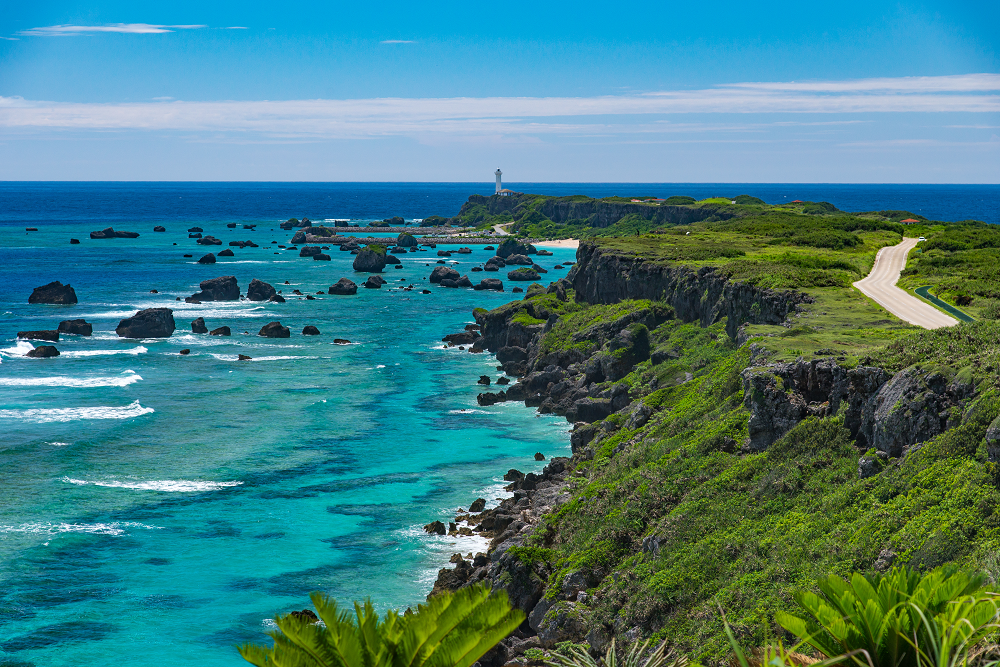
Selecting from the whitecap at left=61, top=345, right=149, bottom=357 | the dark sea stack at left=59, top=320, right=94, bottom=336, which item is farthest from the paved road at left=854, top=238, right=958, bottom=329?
the dark sea stack at left=59, top=320, right=94, bottom=336

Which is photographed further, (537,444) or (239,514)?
(537,444)

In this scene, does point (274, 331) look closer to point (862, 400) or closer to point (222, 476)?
point (222, 476)

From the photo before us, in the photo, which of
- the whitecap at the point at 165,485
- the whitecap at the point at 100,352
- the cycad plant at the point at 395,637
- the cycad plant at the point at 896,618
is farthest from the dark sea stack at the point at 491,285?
the cycad plant at the point at 896,618

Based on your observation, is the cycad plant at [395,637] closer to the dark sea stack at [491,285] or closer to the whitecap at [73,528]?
the whitecap at [73,528]

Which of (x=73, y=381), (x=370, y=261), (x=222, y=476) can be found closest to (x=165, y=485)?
(x=222, y=476)

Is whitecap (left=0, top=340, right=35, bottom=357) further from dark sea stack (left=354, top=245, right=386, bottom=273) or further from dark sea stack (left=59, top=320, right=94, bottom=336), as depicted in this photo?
dark sea stack (left=354, top=245, right=386, bottom=273)

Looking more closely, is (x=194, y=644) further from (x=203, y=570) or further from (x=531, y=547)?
(x=531, y=547)

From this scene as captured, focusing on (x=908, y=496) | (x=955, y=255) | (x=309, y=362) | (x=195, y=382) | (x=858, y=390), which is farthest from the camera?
(x=309, y=362)


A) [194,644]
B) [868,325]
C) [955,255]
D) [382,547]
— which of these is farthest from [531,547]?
[955,255]
